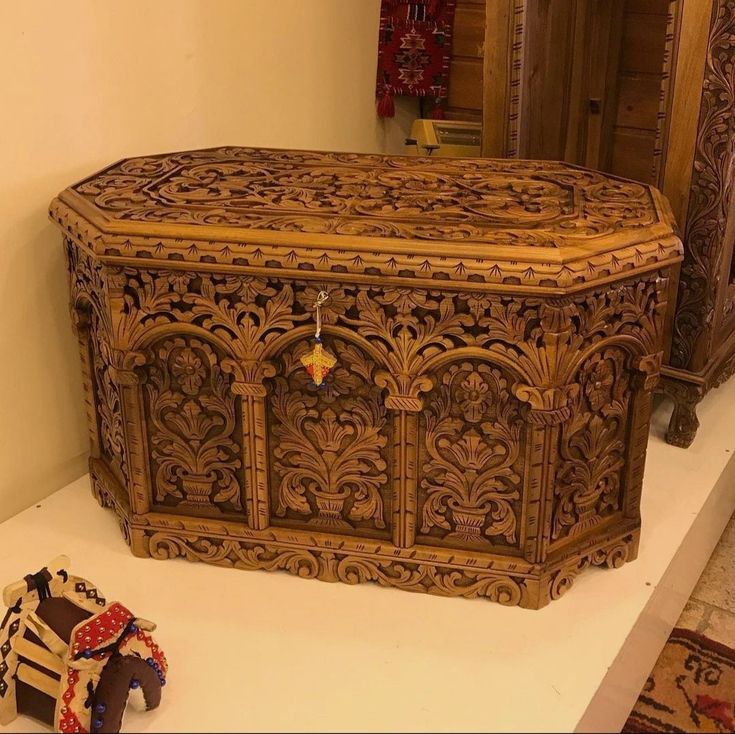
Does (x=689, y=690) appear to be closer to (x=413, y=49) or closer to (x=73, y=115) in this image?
(x=73, y=115)

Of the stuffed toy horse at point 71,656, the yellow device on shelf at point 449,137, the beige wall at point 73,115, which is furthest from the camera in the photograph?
the yellow device on shelf at point 449,137

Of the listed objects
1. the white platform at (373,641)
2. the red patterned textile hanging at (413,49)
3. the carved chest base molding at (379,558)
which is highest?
the red patterned textile hanging at (413,49)

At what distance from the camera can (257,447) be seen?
1.29m

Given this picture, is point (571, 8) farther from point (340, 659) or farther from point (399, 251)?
point (340, 659)

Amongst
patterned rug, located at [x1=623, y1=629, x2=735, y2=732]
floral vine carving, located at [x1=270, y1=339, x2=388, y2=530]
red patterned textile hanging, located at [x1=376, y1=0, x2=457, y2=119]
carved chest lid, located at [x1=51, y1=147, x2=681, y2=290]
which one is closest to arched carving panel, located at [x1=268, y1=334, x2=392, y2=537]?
floral vine carving, located at [x1=270, y1=339, x2=388, y2=530]

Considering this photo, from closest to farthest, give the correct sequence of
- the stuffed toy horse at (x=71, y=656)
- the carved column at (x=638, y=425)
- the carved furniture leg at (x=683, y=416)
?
the stuffed toy horse at (x=71, y=656) → the carved column at (x=638, y=425) → the carved furniture leg at (x=683, y=416)

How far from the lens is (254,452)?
130 centimetres

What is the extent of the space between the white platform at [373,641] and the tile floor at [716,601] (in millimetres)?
78

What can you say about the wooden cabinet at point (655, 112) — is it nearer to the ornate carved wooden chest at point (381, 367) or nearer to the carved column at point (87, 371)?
the ornate carved wooden chest at point (381, 367)

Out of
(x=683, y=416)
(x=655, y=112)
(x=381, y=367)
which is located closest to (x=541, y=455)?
(x=381, y=367)

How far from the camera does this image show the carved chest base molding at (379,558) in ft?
Answer: 4.22

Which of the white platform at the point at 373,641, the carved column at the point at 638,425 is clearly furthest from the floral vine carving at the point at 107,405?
the carved column at the point at 638,425

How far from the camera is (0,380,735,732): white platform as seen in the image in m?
1.11

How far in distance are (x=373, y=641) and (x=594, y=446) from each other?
1.26 feet
